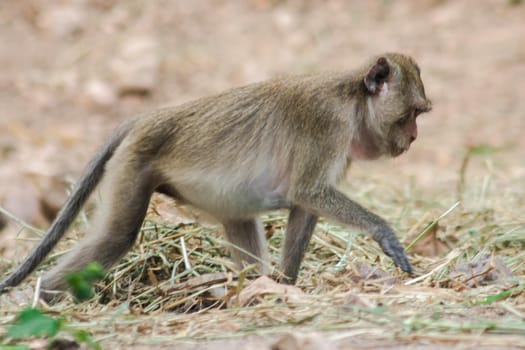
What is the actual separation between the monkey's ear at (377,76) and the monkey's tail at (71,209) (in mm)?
1630

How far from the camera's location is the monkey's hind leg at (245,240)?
693 centimetres

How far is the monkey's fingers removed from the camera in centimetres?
602

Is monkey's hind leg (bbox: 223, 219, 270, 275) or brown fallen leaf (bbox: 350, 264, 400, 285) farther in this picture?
monkey's hind leg (bbox: 223, 219, 270, 275)

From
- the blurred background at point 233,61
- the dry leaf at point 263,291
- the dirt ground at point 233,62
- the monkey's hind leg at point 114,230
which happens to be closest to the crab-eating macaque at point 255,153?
the monkey's hind leg at point 114,230

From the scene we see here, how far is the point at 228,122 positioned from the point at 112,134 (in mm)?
865

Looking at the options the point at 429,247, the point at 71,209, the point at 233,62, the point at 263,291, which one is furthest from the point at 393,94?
the point at 233,62

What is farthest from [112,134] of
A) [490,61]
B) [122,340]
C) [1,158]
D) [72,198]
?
[490,61]

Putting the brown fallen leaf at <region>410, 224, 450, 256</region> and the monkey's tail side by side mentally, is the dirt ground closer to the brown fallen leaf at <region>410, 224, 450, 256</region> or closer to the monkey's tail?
the brown fallen leaf at <region>410, 224, 450, 256</region>

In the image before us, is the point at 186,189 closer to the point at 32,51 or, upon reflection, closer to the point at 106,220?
the point at 106,220

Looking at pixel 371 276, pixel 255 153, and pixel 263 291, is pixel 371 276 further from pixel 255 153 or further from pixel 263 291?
pixel 255 153

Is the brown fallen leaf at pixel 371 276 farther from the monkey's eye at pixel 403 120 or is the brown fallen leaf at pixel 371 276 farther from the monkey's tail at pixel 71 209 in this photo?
the monkey's tail at pixel 71 209

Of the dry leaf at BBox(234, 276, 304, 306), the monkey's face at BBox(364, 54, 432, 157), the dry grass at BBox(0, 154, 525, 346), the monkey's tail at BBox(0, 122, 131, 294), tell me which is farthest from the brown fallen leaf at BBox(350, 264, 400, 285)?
the monkey's tail at BBox(0, 122, 131, 294)

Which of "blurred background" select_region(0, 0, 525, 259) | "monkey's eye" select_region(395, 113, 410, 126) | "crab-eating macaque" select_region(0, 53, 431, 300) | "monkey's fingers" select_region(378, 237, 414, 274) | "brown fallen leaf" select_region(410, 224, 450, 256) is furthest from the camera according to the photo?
"blurred background" select_region(0, 0, 525, 259)

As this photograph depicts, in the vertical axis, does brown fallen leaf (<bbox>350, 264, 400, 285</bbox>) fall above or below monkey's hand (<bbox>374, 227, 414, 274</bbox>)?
below
